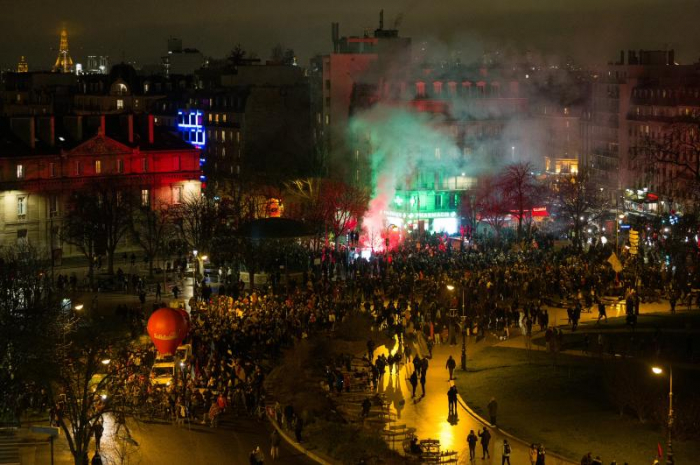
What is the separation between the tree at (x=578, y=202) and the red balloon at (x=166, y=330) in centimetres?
3525

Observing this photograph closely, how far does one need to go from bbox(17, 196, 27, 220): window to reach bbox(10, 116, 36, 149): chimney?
3211 millimetres

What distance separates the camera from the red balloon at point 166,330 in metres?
36.4

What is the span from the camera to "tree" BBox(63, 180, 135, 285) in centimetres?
5933

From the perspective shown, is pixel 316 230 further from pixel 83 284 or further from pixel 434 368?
pixel 434 368

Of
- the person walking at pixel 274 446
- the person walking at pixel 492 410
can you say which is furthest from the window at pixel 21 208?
the person walking at pixel 492 410

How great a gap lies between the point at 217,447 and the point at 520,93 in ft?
219

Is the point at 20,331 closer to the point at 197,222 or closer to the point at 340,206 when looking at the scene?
the point at 197,222

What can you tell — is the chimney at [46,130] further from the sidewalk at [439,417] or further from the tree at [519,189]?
the sidewalk at [439,417]

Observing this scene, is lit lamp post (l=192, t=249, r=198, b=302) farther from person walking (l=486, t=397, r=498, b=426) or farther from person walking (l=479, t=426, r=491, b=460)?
person walking (l=479, t=426, r=491, b=460)

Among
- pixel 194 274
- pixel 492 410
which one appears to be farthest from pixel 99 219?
pixel 492 410

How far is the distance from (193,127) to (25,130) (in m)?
40.1

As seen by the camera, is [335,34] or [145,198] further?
[335,34]

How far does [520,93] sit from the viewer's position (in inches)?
3656

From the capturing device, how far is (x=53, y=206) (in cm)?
6669
